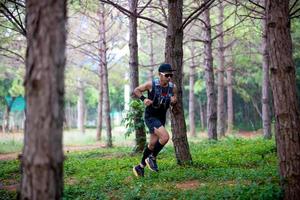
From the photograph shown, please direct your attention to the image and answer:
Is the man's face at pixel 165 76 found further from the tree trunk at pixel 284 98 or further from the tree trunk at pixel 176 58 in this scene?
the tree trunk at pixel 284 98

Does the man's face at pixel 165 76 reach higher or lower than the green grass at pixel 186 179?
higher

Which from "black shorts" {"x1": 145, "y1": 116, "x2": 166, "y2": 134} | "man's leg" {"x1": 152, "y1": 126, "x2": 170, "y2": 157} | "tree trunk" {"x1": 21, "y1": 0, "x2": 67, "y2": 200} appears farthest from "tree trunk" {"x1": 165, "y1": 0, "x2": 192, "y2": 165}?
"tree trunk" {"x1": 21, "y1": 0, "x2": 67, "y2": 200}

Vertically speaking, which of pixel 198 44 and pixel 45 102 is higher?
pixel 198 44

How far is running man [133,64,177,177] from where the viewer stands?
7508 mm

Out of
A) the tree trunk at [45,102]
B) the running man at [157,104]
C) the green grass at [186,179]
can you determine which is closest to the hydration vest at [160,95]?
the running man at [157,104]

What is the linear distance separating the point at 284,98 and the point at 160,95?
2.95m

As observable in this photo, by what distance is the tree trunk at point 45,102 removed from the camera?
3.24 metres

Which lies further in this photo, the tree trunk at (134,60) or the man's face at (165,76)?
the tree trunk at (134,60)

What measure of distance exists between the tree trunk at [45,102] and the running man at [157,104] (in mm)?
4219

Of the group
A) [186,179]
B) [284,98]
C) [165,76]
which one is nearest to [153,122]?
[165,76]

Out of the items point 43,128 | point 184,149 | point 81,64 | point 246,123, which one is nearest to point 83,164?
point 184,149

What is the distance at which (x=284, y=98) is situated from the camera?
5098 mm

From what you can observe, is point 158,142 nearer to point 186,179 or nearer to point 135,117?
point 186,179

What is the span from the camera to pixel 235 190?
5.57m
